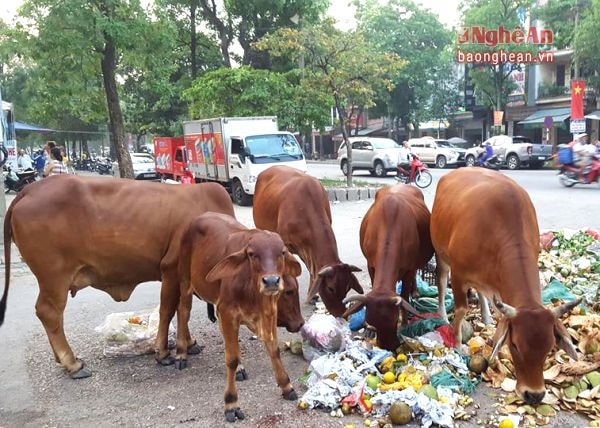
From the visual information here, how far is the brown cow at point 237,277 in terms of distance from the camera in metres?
3.61

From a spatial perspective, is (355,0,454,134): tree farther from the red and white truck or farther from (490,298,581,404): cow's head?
(490,298,581,404): cow's head

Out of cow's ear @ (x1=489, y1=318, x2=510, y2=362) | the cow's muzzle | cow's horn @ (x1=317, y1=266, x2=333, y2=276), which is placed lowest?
cow's ear @ (x1=489, y1=318, x2=510, y2=362)

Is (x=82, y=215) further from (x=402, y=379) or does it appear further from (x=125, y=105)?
(x=125, y=105)

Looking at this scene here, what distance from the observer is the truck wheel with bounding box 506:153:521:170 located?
26953mm

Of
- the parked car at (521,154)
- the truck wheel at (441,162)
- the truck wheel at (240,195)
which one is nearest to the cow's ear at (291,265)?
the truck wheel at (240,195)

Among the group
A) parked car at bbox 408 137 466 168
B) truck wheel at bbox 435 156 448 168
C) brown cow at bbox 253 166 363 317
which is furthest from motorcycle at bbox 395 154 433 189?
brown cow at bbox 253 166 363 317

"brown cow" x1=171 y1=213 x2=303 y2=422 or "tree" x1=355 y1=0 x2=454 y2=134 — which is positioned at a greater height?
"tree" x1=355 y1=0 x2=454 y2=134

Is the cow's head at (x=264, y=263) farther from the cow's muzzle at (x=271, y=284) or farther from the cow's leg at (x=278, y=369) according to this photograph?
the cow's leg at (x=278, y=369)

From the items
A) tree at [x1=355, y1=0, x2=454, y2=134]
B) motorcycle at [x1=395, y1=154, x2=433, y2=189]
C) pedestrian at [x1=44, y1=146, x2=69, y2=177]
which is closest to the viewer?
pedestrian at [x1=44, y1=146, x2=69, y2=177]

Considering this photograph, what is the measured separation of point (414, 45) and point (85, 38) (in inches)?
1209

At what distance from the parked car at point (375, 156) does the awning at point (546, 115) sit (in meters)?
12.2

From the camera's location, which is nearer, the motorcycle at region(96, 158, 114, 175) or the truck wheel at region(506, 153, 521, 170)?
the truck wheel at region(506, 153, 521, 170)

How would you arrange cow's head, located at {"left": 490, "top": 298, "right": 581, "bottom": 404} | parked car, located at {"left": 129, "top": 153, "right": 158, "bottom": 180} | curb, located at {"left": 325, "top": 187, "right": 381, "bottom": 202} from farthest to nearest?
parked car, located at {"left": 129, "top": 153, "right": 158, "bottom": 180}, curb, located at {"left": 325, "top": 187, "right": 381, "bottom": 202}, cow's head, located at {"left": 490, "top": 298, "right": 581, "bottom": 404}

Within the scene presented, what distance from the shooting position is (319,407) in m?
4.11
